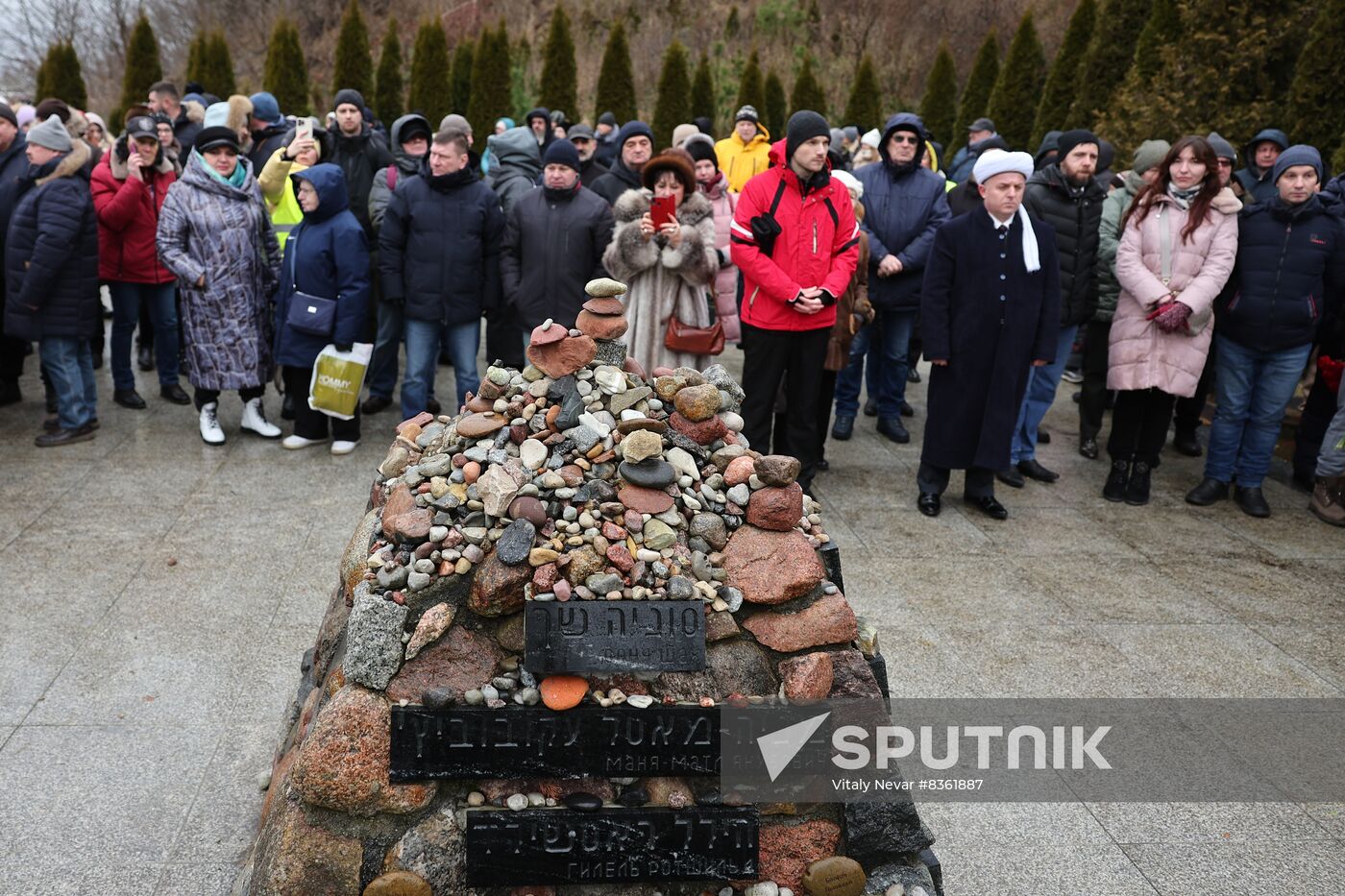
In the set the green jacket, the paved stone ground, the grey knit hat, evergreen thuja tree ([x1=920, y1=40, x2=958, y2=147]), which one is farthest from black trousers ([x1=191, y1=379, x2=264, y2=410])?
evergreen thuja tree ([x1=920, y1=40, x2=958, y2=147])

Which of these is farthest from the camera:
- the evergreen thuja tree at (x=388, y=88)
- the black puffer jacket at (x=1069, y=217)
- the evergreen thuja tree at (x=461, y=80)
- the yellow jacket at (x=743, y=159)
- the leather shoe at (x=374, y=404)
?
the evergreen thuja tree at (x=461, y=80)

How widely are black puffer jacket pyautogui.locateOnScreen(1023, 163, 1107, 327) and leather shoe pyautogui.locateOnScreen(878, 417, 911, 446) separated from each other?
136 cm

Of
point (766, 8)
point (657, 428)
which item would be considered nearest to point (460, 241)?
point (657, 428)

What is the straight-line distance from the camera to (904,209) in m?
7.55

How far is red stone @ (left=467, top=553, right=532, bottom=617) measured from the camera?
2.99 m

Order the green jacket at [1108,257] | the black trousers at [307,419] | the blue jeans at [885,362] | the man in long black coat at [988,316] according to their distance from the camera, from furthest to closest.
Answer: the blue jeans at [885,362]
the green jacket at [1108,257]
the black trousers at [307,419]
the man in long black coat at [988,316]

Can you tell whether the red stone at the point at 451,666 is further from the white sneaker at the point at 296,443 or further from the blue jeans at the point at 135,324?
the blue jeans at the point at 135,324

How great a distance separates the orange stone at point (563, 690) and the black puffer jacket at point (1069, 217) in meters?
5.04

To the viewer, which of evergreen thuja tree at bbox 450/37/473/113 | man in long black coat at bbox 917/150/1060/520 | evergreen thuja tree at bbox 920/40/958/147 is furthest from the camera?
evergreen thuja tree at bbox 450/37/473/113

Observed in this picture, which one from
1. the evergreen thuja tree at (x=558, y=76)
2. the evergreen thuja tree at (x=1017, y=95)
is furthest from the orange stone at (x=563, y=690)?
the evergreen thuja tree at (x=558, y=76)

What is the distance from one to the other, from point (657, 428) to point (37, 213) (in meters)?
5.39

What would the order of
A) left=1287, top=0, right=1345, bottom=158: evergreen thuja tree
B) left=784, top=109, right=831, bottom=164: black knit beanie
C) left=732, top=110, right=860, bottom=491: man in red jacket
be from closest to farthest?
1. left=784, top=109, right=831, bottom=164: black knit beanie
2. left=732, top=110, right=860, bottom=491: man in red jacket
3. left=1287, top=0, right=1345, bottom=158: evergreen thuja tree

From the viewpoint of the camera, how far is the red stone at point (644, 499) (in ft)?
10.4

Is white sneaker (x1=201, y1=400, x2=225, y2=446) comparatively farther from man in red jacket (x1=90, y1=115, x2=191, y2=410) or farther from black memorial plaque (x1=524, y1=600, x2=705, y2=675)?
black memorial plaque (x1=524, y1=600, x2=705, y2=675)
